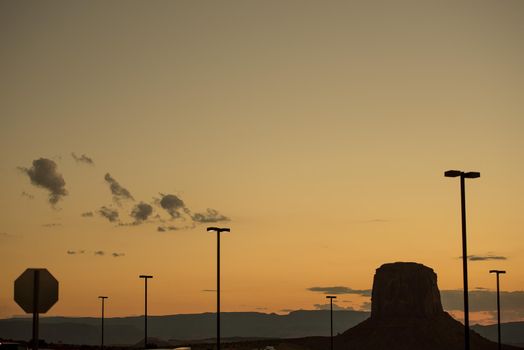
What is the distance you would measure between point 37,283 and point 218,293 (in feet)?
168

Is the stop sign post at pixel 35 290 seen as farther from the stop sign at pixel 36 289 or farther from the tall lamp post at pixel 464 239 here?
the tall lamp post at pixel 464 239

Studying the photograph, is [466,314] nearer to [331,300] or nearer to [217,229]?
[217,229]

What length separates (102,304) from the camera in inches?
4621

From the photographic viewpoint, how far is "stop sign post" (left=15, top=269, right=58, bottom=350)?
56.9ft

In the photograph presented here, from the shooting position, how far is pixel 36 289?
17391 millimetres

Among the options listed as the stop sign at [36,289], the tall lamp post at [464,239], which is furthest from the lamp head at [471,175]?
the stop sign at [36,289]

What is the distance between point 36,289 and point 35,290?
25mm

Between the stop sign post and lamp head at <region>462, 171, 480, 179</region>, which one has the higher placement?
lamp head at <region>462, 171, 480, 179</region>

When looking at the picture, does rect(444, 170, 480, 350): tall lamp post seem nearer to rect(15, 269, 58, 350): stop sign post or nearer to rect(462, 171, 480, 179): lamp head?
rect(462, 171, 480, 179): lamp head

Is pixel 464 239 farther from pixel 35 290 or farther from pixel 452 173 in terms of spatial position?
pixel 35 290

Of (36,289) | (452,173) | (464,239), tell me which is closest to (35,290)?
(36,289)

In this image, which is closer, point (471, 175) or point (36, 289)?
point (36, 289)

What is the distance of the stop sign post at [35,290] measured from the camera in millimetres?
17328

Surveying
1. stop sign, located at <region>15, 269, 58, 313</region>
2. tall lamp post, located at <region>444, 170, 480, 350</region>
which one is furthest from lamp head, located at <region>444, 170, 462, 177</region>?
stop sign, located at <region>15, 269, 58, 313</region>
